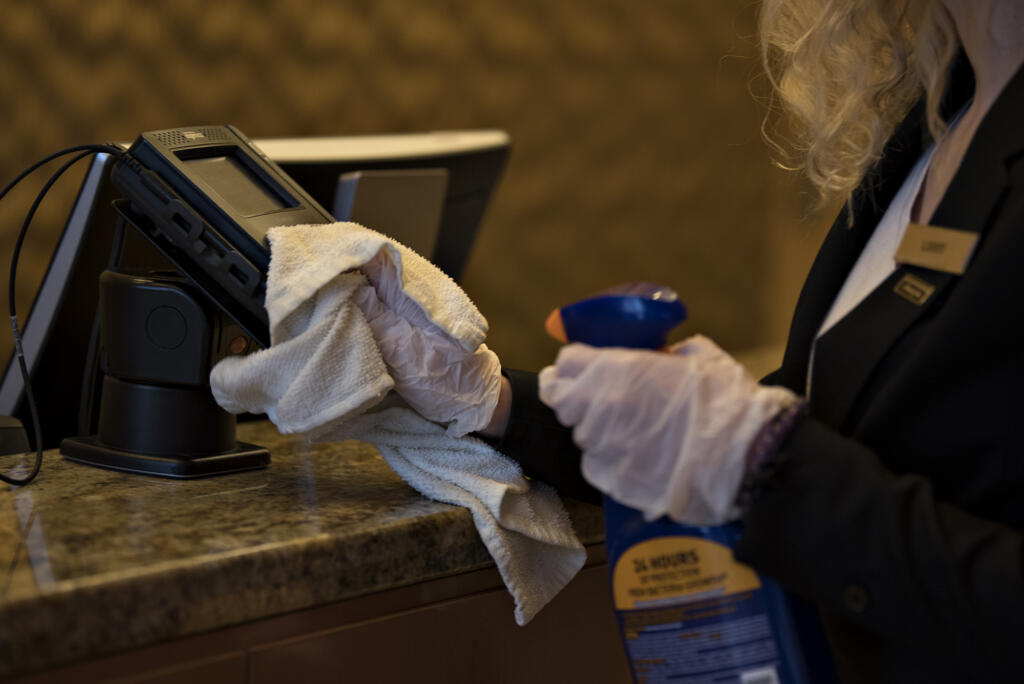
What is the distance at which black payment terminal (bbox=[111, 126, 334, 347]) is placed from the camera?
2.52ft

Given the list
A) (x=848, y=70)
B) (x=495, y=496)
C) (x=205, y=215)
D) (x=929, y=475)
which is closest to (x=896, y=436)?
(x=929, y=475)

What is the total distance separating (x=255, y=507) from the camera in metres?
0.76

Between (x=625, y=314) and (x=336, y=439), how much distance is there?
0.94ft

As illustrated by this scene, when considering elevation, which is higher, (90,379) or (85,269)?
(85,269)

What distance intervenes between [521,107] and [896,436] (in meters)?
2.05

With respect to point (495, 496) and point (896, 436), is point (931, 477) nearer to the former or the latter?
point (896, 436)

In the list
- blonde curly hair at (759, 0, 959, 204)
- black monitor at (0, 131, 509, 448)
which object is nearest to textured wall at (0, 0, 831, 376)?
black monitor at (0, 131, 509, 448)

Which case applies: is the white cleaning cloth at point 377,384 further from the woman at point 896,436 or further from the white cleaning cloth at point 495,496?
the woman at point 896,436

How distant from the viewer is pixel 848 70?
904mm

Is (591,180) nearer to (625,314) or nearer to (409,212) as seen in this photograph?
(409,212)

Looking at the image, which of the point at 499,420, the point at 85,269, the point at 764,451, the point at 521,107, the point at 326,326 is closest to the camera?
the point at 764,451

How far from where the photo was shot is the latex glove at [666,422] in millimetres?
597

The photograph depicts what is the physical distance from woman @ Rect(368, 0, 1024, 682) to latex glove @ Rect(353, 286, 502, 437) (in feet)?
0.46

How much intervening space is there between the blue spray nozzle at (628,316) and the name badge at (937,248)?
195mm
